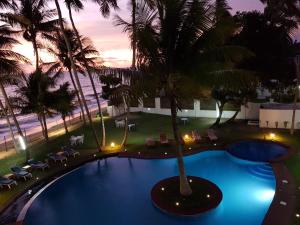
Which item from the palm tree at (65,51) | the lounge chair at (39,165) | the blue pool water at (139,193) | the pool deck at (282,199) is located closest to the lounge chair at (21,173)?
the lounge chair at (39,165)

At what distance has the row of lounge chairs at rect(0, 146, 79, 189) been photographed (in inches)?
460

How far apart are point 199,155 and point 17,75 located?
34.8ft

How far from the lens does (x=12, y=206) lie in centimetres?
1034

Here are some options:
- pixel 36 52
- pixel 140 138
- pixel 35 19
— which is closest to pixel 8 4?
pixel 35 19

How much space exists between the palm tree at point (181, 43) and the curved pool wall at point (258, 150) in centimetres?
665

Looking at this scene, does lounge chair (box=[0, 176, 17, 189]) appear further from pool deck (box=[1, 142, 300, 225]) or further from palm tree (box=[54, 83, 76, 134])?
palm tree (box=[54, 83, 76, 134])

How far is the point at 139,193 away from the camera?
1095cm

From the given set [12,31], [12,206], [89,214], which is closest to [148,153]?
[89,214]

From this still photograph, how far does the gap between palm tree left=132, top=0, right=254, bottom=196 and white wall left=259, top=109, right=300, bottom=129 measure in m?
10.00

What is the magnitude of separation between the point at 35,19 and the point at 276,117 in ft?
52.4

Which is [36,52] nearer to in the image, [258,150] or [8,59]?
[8,59]

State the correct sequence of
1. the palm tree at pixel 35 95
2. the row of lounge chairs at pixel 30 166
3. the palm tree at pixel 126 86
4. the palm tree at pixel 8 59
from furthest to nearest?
the palm tree at pixel 35 95 → the palm tree at pixel 8 59 → the row of lounge chairs at pixel 30 166 → the palm tree at pixel 126 86

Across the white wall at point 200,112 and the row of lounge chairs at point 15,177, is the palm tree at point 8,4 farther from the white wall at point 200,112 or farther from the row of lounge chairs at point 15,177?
the white wall at point 200,112

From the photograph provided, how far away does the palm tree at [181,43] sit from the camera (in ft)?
25.6
